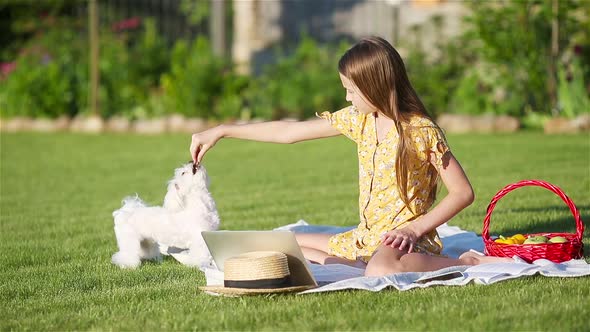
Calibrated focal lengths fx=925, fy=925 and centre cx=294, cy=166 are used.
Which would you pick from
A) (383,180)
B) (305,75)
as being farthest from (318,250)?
(305,75)

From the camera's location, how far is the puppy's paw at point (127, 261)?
17.1ft

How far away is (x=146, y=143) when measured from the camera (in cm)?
1409

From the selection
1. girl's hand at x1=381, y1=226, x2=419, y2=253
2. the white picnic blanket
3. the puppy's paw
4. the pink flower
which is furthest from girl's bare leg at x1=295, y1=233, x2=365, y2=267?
the pink flower

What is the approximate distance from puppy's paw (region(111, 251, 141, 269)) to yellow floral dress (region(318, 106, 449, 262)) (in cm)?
115

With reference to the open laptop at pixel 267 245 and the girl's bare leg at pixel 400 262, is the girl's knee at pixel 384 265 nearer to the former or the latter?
the girl's bare leg at pixel 400 262

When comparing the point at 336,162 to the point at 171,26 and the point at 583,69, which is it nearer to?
the point at 583,69

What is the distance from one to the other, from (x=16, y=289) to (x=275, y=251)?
1.35m

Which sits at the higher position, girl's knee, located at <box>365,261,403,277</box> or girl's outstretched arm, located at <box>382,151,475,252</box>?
girl's outstretched arm, located at <box>382,151,475,252</box>

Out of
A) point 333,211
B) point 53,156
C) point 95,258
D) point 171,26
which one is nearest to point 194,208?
point 95,258

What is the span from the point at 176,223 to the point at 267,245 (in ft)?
3.36

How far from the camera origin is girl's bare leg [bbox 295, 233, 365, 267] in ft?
16.2

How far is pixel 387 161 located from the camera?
4754 millimetres

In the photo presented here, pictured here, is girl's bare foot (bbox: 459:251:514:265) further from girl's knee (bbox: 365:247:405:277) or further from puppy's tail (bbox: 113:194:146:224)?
puppy's tail (bbox: 113:194:146:224)

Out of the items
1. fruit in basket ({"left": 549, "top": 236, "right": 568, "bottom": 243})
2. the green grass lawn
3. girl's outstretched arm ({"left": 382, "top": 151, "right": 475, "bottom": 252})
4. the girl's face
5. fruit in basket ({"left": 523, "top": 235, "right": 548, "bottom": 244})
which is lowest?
the green grass lawn
